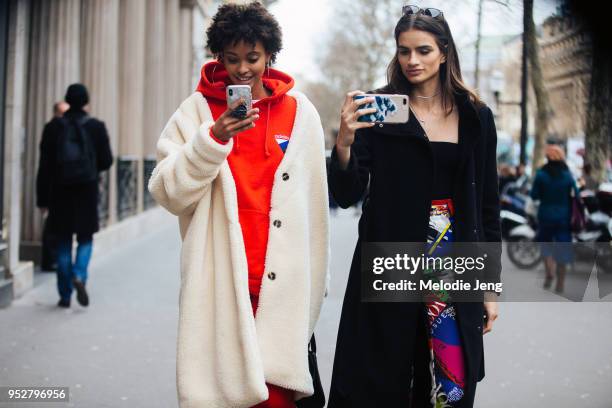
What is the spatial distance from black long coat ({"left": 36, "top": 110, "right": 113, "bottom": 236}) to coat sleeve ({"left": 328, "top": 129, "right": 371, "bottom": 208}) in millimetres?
5403

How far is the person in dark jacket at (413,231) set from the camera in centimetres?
317

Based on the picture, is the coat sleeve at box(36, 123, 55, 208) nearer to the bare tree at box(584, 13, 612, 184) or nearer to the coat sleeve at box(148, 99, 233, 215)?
the bare tree at box(584, 13, 612, 184)

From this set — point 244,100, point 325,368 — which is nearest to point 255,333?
point 244,100

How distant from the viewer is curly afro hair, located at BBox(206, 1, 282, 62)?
3199 mm

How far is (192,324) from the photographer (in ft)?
10.4

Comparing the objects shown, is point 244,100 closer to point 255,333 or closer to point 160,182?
point 160,182

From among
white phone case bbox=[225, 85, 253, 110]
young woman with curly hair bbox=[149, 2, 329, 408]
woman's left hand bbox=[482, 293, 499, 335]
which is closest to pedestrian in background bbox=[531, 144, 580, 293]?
woman's left hand bbox=[482, 293, 499, 335]

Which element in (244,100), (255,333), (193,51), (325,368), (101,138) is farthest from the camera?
(193,51)

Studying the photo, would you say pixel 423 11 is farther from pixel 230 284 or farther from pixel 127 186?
pixel 127 186

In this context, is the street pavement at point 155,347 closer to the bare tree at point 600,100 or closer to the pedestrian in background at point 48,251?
the pedestrian in background at point 48,251

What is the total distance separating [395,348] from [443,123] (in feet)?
2.86

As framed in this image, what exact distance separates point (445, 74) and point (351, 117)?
547 millimetres

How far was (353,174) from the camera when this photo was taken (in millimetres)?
3074

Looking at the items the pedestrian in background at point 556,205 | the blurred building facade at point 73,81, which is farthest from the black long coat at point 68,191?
the pedestrian in background at point 556,205
